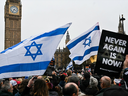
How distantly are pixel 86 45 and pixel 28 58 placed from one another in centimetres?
284

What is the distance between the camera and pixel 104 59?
3246 mm

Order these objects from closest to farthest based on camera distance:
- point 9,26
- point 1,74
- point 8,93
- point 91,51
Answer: point 8,93
point 1,74
point 91,51
point 9,26

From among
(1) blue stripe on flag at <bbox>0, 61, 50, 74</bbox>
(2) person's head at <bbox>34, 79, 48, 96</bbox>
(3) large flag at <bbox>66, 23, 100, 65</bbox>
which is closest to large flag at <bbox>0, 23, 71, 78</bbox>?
(1) blue stripe on flag at <bbox>0, 61, 50, 74</bbox>

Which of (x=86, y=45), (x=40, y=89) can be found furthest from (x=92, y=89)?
(x=86, y=45)

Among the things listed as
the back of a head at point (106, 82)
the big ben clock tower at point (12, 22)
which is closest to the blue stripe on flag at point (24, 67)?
the back of a head at point (106, 82)

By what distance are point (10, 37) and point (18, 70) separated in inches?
2568

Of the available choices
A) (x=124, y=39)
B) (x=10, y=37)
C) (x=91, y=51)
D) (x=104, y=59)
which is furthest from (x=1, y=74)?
(x=10, y=37)

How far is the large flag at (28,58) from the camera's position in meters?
4.10

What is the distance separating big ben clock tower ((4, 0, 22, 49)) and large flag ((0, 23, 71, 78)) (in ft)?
206

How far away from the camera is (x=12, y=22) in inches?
2574

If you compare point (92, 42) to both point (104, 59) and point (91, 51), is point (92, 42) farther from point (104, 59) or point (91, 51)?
point (104, 59)

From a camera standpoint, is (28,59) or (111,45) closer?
(111,45)

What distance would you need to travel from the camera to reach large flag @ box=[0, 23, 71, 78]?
4102 millimetres

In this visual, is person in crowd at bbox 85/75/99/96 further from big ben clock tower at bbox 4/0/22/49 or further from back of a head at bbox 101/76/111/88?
big ben clock tower at bbox 4/0/22/49
